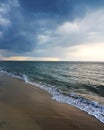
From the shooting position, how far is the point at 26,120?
9.07 meters

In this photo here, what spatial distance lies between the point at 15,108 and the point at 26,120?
2.43 metres

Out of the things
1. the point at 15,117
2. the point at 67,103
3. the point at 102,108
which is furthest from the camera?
the point at 67,103

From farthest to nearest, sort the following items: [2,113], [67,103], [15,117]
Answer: [67,103]
[2,113]
[15,117]

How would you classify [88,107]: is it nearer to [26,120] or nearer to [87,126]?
[87,126]

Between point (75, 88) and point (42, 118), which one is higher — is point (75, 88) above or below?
below

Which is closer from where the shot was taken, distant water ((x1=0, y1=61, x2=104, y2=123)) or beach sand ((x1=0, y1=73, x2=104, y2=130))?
beach sand ((x1=0, y1=73, x2=104, y2=130))

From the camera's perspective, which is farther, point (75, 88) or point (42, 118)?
point (75, 88)

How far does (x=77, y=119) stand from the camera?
31.8ft

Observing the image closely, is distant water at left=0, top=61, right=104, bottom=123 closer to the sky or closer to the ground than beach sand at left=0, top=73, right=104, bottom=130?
closer to the ground

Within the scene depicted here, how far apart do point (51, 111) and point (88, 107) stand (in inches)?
128

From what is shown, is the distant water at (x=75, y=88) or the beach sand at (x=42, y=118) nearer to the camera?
the beach sand at (x=42, y=118)

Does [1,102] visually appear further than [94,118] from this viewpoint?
Yes

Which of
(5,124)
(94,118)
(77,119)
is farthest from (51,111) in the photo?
(5,124)

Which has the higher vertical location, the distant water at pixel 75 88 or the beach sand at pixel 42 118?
the beach sand at pixel 42 118
